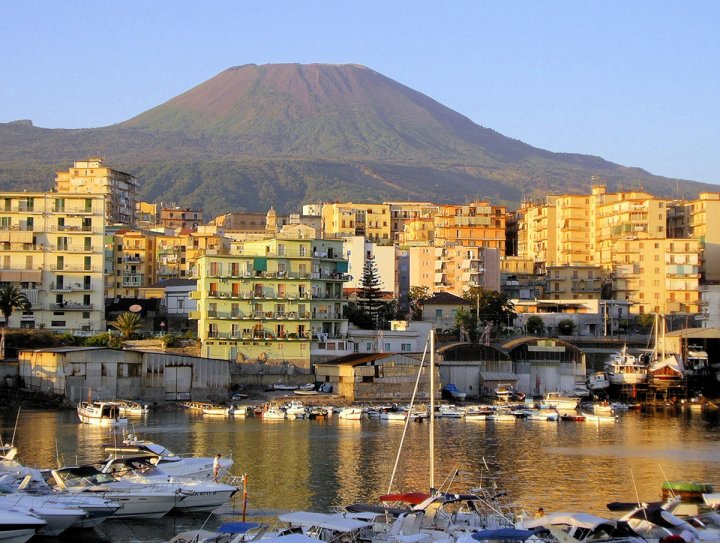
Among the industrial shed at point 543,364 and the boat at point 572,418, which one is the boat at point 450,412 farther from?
the industrial shed at point 543,364

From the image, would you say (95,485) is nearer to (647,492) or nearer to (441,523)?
(441,523)

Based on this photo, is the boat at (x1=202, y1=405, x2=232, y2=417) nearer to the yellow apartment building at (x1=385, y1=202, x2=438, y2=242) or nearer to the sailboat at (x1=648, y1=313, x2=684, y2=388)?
the sailboat at (x1=648, y1=313, x2=684, y2=388)

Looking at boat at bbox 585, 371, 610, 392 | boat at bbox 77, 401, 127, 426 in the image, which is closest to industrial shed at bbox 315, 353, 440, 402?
boat at bbox 585, 371, 610, 392

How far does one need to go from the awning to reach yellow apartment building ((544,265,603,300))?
40209mm

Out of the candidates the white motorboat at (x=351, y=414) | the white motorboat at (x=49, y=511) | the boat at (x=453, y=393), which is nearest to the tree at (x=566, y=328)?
the boat at (x=453, y=393)

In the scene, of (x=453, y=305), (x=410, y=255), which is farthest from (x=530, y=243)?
(x=453, y=305)

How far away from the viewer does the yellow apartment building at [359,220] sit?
149m

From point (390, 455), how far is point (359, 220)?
3844 inches

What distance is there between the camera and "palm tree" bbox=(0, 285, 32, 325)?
280 feet

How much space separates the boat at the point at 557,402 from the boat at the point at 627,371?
875 centimetres

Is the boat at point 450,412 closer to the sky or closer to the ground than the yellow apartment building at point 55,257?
closer to the ground

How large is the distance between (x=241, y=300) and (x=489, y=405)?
18554 millimetres

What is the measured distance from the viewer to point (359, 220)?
5974 inches

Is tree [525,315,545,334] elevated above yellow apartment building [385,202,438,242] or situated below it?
below
